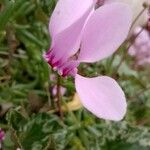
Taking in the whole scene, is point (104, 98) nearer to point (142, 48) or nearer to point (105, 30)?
point (105, 30)

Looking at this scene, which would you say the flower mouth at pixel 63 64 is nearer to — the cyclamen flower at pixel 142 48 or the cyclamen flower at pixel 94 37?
the cyclamen flower at pixel 94 37

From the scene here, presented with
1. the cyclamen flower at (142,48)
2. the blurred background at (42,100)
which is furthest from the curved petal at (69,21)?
the cyclamen flower at (142,48)

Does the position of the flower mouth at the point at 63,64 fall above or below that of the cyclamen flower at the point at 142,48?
above

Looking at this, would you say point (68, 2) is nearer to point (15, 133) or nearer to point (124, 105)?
point (124, 105)

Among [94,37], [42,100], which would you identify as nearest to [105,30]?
[94,37]

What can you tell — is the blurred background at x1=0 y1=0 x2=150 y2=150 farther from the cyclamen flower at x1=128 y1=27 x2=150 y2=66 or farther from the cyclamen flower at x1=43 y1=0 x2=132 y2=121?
the cyclamen flower at x1=43 y1=0 x2=132 y2=121

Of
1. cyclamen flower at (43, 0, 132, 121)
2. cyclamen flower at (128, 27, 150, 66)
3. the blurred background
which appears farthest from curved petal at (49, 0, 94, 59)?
cyclamen flower at (128, 27, 150, 66)
